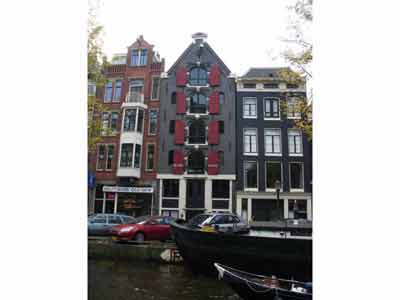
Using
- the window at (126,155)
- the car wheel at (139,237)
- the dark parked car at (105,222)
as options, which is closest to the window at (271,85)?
the window at (126,155)

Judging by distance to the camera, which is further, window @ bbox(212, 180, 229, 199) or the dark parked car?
the dark parked car

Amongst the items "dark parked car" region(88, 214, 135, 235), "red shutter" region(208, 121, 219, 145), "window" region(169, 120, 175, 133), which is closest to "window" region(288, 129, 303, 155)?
"red shutter" region(208, 121, 219, 145)

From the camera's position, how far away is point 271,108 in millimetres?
2707

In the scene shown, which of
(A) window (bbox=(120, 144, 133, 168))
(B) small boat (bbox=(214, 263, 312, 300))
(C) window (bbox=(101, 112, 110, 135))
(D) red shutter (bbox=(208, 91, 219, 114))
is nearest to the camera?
(B) small boat (bbox=(214, 263, 312, 300))

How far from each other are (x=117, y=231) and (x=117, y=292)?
1.67 m

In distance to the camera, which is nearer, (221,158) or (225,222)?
(225,222)

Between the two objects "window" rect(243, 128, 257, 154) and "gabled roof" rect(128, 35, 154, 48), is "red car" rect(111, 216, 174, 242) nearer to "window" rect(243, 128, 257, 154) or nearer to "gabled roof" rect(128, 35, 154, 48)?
"window" rect(243, 128, 257, 154)

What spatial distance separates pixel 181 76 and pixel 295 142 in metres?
1.53

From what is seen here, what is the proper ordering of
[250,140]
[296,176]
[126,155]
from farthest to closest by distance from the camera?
[126,155]
[250,140]
[296,176]

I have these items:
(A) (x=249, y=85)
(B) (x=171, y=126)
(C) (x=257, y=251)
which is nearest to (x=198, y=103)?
(B) (x=171, y=126)

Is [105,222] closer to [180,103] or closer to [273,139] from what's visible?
[180,103]

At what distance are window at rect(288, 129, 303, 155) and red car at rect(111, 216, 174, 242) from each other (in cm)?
228

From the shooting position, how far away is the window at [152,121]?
3604 millimetres

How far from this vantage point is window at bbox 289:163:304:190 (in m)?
2.21
